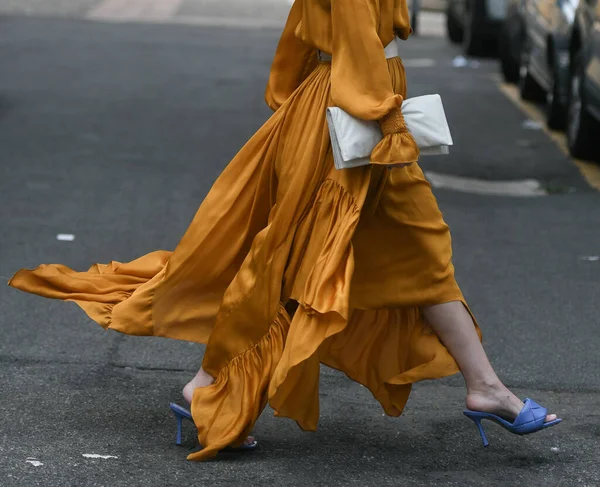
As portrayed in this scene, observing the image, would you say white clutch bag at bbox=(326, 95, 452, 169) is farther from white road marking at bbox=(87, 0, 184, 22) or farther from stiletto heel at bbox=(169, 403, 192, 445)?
Answer: white road marking at bbox=(87, 0, 184, 22)

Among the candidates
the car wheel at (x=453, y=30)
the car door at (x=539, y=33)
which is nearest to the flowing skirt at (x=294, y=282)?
the car door at (x=539, y=33)

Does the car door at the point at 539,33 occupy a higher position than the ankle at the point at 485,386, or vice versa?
the ankle at the point at 485,386

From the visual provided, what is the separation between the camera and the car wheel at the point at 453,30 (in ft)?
65.5

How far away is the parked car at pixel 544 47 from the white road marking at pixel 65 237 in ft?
16.3

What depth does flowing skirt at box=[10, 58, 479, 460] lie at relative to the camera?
391 cm

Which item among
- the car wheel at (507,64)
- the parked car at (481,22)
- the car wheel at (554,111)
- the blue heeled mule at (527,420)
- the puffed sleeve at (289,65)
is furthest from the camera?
the parked car at (481,22)

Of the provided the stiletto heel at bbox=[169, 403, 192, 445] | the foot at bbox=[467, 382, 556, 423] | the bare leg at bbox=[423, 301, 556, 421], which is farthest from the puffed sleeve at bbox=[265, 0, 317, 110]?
the foot at bbox=[467, 382, 556, 423]

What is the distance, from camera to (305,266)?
3.97 m

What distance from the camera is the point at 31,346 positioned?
5375 mm

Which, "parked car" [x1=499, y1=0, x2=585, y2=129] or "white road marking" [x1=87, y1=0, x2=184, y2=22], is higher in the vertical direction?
"parked car" [x1=499, y1=0, x2=585, y2=129]

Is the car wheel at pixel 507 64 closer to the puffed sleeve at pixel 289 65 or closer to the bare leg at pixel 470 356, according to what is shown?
the puffed sleeve at pixel 289 65

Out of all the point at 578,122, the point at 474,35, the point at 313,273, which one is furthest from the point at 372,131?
the point at 474,35

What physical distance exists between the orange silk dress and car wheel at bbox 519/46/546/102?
31.2 ft

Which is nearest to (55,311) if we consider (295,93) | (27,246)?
(27,246)
